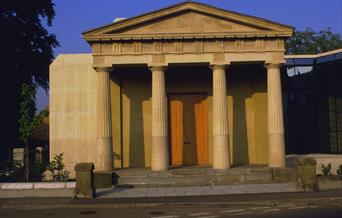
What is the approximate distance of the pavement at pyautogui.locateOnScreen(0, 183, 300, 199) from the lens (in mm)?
17469

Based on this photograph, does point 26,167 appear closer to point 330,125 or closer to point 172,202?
point 172,202

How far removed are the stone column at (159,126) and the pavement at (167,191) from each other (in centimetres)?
221

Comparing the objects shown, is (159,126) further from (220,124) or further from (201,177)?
(201,177)

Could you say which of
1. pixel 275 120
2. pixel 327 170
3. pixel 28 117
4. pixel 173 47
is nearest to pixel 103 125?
pixel 28 117

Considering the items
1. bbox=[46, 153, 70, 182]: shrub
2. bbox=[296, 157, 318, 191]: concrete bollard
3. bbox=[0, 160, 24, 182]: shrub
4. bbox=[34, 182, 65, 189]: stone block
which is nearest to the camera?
bbox=[34, 182, 65, 189]: stone block

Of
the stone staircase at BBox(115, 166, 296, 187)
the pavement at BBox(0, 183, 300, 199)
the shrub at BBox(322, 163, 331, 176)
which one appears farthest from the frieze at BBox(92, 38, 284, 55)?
the pavement at BBox(0, 183, 300, 199)

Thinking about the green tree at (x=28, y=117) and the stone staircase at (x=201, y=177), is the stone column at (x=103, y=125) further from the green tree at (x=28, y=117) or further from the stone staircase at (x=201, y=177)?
the green tree at (x=28, y=117)

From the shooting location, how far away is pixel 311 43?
65938 mm

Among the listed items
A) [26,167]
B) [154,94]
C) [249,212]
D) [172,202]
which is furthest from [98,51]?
[249,212]

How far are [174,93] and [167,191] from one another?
25.2 feet

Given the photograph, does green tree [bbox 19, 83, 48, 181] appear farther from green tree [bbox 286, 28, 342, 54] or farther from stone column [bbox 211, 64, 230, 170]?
green tree [bbox 286, 28, 342, 54]

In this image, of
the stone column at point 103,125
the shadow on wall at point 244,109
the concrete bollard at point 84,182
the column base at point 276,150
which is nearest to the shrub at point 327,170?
the column base at point 276,150

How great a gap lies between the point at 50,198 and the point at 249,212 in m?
7.02

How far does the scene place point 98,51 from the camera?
2266 centimetres
